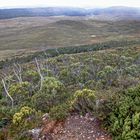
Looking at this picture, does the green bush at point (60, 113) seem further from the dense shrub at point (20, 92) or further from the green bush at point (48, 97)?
the dense shrub at point (20, 92)

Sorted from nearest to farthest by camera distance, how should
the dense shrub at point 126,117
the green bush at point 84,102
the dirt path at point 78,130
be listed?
the dense shrub at point 126,117 < the dirt path at point 78,130 < the green bush at point 84,102

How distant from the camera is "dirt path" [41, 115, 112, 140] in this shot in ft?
67.7

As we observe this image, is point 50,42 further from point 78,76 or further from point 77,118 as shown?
point 77,118

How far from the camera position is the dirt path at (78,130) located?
2064 centimetres

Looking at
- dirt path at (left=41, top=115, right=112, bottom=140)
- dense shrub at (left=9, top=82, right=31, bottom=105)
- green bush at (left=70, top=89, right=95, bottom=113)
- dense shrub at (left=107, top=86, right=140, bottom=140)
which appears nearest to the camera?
dense shrub at (left=107, top=86, right=140, bottom=140)

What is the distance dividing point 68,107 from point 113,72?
2366 centimetres

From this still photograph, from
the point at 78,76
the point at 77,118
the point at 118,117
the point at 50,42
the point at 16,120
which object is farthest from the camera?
the point at 50,42

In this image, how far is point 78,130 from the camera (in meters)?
21.2

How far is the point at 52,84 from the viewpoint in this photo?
32438 millimetres

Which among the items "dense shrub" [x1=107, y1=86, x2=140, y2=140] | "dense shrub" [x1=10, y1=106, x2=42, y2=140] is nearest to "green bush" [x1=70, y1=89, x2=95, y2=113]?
"dense shrub" [x1=107, y1=86, x2=140, y2=140]

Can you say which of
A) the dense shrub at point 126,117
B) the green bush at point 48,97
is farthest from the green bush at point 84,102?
the green bush at point 48,97

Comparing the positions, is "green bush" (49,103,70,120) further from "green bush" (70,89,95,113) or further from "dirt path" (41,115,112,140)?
"green bush" (70,89,95,113)

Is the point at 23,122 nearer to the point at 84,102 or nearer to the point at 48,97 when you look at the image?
the point at 84,102

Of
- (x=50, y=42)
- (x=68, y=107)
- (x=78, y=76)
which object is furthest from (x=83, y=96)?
(x=50, y=42)
